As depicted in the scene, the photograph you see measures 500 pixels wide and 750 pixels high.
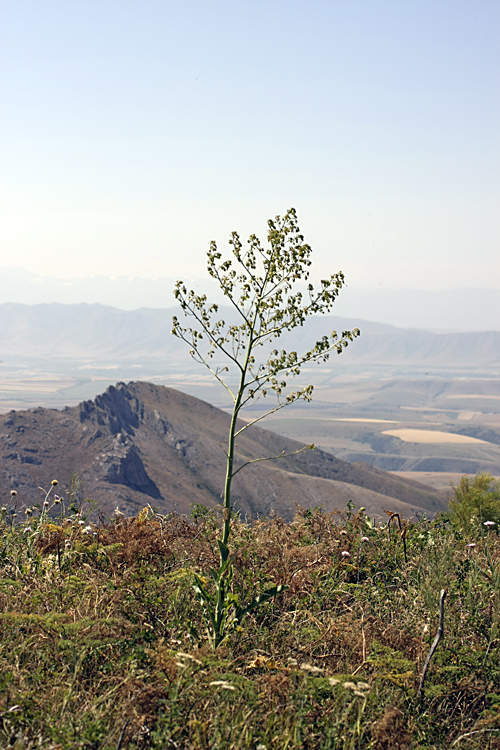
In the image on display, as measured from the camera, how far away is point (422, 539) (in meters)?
8.32

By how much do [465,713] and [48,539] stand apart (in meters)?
4.90

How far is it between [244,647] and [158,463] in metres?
87.5

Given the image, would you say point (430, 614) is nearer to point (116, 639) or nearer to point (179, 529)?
point (116, 639)

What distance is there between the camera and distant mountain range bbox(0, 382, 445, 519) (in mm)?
71188

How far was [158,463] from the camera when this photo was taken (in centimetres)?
9106

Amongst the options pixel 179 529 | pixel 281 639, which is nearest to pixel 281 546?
pixel 179 529

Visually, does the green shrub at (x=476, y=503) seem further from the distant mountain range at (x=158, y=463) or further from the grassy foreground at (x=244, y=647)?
the distant mountain range at (x=158, y=463)

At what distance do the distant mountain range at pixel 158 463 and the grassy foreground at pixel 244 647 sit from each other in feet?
173

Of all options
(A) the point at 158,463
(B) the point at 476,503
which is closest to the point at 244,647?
(B) the point at 476,503

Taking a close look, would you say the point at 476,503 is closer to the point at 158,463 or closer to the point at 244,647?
the point at 244,647

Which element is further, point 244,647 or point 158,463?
point 158,463

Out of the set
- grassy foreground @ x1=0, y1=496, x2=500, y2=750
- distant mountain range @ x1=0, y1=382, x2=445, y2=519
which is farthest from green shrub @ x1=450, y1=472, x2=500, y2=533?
distant mountain range @ x1=0, y1=382, x2=445, y2=519

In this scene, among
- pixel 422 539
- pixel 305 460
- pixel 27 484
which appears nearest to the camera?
pixel 422 539

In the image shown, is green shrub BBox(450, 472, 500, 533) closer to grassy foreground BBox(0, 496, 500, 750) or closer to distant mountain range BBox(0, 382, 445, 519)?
grassy foreground BBox(0, 496, 500, 750)
